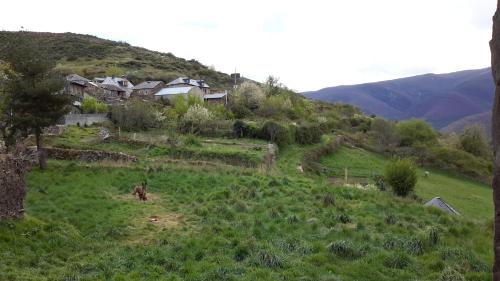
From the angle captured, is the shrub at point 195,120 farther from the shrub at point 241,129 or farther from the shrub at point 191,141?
the shrub at point 191,141

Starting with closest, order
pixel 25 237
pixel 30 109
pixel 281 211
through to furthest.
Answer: pixel 25 237 < pixel 281 211 < pixel 30 109

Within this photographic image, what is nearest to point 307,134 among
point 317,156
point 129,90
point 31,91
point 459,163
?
point 317,156

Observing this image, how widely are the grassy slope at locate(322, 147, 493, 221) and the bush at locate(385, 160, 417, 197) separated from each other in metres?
10.4

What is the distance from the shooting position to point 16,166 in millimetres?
15203

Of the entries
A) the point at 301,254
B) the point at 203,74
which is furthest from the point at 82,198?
the point at 203,74

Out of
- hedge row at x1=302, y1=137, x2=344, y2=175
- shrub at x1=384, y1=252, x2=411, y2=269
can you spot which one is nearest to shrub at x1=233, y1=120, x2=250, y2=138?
hedge row at x1=302, y1=137, x2=344, y2=175

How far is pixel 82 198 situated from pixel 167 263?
968 centimetres

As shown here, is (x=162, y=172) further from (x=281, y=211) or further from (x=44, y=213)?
(x=281, y=211)

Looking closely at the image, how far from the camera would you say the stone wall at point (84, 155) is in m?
27.8

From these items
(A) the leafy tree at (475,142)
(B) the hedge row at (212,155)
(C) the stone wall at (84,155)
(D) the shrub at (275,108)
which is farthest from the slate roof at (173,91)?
(C) the stone wall at (84,155)

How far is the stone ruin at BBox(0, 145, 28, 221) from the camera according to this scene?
556 inches

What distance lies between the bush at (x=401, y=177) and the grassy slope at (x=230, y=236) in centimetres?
540

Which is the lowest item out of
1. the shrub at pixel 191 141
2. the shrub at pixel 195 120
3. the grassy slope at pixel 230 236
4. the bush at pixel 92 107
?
the grassy slope at pixel 230 236

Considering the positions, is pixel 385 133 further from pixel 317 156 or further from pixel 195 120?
pixel 195 120
